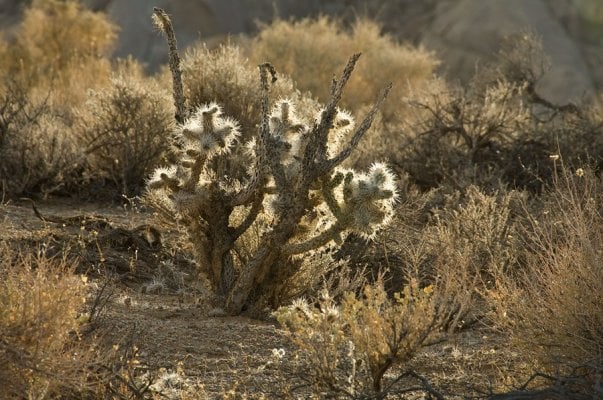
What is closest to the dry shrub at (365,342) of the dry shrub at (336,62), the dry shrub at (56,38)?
the dry shrub at (336,62)

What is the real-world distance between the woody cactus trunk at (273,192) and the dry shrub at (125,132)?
4.67m

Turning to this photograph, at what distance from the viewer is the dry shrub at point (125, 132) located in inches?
466

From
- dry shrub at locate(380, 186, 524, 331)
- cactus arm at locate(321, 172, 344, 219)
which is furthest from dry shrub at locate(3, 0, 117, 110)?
cactus arm at locate(321, 172, 344, 219)

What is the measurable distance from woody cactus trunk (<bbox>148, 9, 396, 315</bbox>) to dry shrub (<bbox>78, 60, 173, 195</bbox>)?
4.67 meters

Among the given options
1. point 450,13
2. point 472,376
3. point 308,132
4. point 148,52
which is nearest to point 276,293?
point 308,132

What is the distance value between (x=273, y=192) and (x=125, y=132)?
17.9ft

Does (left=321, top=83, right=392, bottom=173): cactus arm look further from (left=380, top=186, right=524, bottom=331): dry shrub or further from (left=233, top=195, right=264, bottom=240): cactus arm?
(left=380, top=186, right=524, bottom=331): dry shrub

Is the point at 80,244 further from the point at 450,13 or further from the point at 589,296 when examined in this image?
the point at 450,13

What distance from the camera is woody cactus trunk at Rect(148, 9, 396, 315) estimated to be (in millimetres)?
6312

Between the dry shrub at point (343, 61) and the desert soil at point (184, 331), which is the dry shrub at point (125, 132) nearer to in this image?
the desert soil at point (184, 331)

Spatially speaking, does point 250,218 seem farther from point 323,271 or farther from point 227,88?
point 227,88

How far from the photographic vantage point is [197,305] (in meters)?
7.14

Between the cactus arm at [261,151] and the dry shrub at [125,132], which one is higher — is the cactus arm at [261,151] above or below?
below

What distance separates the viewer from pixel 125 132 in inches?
466
